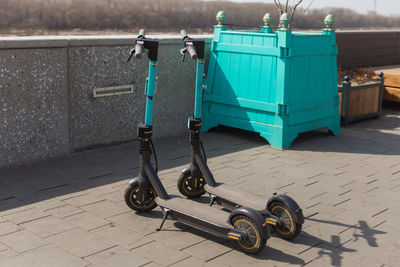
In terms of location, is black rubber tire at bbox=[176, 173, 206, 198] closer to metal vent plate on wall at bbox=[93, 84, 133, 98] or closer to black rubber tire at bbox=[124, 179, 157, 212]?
black rubber tire at bbox=[124, 179, 157, 212]

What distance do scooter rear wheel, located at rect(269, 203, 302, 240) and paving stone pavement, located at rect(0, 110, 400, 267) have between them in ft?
0.25

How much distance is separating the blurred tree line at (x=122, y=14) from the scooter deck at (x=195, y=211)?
99.2 feet

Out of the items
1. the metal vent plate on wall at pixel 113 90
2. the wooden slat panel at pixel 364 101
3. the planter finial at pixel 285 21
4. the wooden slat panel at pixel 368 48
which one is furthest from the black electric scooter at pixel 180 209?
the wooden slat panel at pixel 368 48

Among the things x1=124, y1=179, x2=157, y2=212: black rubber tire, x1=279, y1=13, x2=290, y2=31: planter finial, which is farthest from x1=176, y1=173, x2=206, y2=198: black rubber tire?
x1=279, y1=13, x2=290, y2=31: planter finial

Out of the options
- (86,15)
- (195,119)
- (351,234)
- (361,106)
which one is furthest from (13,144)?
(86,15)

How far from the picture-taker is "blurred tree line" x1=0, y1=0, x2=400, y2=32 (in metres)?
34.7

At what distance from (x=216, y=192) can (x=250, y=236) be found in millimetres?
855

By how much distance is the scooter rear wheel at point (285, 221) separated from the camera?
3.84 m

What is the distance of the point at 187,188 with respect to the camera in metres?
4.79

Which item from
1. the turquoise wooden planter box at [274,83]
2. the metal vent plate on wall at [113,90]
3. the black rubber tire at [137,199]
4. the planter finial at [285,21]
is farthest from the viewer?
the turquoise wooden planter box at [274,83]

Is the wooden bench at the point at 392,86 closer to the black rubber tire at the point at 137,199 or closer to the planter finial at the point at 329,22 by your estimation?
the planter finial at the point at 329,22

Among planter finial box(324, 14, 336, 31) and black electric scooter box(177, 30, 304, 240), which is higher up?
planter finial box(324, 14, 336, 31)

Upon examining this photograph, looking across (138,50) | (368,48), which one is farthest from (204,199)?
(368,48)

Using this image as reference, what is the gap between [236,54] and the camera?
7305 millimetres
